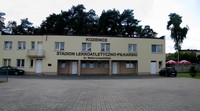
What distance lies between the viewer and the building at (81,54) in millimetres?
34875

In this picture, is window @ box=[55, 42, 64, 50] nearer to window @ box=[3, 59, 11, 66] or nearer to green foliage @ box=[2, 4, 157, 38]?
window @ box=[3, 59, 11, 66]

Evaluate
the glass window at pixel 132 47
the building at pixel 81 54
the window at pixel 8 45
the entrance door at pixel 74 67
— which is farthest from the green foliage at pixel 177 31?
the window at pixel 8 45

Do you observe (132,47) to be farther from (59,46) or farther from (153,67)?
(59,46)

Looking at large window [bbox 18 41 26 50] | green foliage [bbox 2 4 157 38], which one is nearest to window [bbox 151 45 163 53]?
large window [bbox 18 41 26 50]

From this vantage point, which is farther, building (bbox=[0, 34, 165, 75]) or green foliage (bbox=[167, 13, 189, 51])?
green foliage (bbox=[167, 13, 189, 51])

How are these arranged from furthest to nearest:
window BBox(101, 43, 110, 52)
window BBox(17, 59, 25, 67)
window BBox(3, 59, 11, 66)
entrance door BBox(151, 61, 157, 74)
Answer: entrance door BBox(151, 61, 157, 74) → window BBox(101, 43, 110, 52) → window BBox(3, 59, 11, 66) → window BBox(17, 59, 25, 67)

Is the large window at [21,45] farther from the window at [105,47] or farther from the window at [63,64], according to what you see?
the window at [105,47]

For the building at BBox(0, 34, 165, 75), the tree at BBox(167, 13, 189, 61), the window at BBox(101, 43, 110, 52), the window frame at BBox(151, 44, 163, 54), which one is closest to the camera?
the building at BBox(0, 34, 165, 75)

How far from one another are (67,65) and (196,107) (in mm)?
29478

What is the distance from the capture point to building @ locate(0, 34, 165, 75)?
34.9 m

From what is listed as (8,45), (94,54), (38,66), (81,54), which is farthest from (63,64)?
(8,45)

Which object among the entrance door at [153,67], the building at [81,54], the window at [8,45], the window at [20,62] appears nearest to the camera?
the building at [81,54]

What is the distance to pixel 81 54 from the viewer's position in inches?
1387

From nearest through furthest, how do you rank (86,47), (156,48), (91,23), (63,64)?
(86,47) → (63,64) → (156,48) → (91,23)
